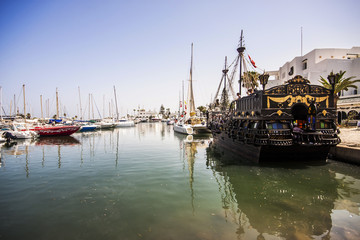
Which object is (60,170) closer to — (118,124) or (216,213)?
(216,213)

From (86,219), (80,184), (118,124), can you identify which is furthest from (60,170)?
(118,124)

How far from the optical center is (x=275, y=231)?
6.14m

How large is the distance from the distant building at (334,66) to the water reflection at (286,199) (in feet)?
83.9

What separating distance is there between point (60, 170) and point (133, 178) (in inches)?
→ 255

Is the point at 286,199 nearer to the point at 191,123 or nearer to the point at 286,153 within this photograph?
→ the point at 286,153

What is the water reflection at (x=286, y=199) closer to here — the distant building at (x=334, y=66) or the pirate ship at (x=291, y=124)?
the pirate ship at (x=291, y=124)

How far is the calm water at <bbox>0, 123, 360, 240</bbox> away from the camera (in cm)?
625

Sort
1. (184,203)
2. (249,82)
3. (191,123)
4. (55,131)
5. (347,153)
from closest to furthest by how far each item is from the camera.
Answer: (184,203) → (347,153) → (249,82) → (55,131) → (191,123)

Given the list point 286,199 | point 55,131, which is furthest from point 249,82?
point 55,131

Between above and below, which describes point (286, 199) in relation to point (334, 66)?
below

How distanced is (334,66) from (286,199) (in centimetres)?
4033

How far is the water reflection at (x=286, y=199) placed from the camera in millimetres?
6293

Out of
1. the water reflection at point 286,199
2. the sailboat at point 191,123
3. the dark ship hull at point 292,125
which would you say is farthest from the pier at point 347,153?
the sailboat at point 191,123

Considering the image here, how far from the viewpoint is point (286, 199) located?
848cm
